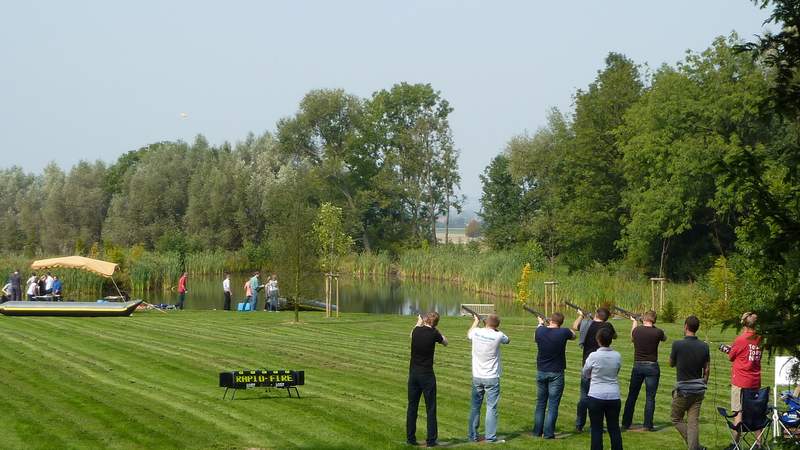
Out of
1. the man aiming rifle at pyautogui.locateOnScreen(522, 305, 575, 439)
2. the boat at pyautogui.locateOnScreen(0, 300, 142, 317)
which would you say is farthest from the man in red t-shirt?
the boat at pyautogui.locateOnScreen(0, 300, 142, 317)

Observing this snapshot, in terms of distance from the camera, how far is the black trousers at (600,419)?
12.9 metres

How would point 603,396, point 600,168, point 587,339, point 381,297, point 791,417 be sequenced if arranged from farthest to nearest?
1. point 600,168
2. point 381,297
3. point 587,339
4. point 791,417
5. point 603,396

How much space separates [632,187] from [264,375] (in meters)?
43.7

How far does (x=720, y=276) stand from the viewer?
36.8 meters

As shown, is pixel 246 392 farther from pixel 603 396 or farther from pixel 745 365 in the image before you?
pixel 745 365

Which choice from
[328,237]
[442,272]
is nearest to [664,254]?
[328,237]

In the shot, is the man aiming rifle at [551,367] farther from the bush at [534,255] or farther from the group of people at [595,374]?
the bush at [534,255]

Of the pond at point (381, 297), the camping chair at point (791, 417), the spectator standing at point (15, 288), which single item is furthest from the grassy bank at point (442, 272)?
the camping chair at point (791, 417)

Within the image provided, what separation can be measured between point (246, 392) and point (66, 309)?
1893 cm

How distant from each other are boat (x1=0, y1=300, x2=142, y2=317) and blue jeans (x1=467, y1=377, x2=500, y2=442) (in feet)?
78.5

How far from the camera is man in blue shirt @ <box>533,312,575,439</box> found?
1488 centimetres

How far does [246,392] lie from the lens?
18.8m

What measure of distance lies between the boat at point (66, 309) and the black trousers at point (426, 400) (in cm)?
2380

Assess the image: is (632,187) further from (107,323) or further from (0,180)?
(0,180)
